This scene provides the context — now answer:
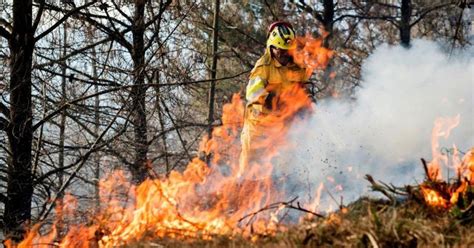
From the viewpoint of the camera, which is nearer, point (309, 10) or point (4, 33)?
point (4, 33)

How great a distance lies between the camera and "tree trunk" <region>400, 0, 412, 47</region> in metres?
21.5

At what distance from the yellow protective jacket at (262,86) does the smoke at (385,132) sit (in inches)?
31.0

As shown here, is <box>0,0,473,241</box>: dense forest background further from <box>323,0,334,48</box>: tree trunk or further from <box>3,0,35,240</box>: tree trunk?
<box>323,0,334,48</box>: tree trunk

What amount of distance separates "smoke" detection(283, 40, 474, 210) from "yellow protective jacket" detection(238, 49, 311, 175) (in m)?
0.79

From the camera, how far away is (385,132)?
10.5 m

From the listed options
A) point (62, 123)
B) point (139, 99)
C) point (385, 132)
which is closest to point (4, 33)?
point (62, 123)

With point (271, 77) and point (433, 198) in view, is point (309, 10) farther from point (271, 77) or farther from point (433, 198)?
point (433, 198)

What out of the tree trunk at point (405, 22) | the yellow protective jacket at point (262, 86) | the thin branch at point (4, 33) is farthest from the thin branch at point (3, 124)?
the tree trunk at point (405, 22)

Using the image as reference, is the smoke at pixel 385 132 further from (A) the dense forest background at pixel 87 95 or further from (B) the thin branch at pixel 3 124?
(B) the thin branch at pixel 3 124

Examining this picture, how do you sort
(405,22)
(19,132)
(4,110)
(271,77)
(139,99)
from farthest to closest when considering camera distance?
(405,22) < (139,99) < (4,110) < (19,132) < (271,77)

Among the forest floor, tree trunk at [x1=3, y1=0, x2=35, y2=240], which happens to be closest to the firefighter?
tree trunk at [x1=3, y1=0, x2=35, y2=240]

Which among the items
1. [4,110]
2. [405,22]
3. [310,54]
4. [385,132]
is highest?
[405,22]

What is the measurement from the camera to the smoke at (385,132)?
8.73 m

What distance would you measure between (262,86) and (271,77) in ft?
0.92
